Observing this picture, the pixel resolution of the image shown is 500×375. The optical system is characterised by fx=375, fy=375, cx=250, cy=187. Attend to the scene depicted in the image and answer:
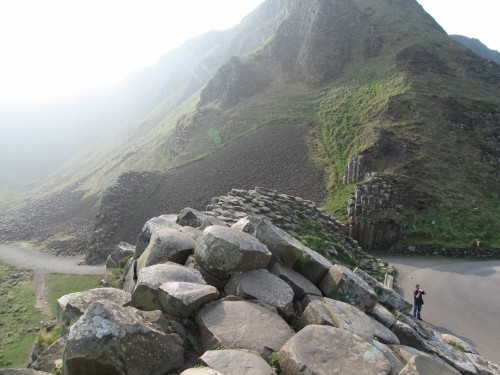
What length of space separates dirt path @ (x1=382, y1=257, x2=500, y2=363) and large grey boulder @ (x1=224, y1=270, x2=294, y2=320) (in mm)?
16314

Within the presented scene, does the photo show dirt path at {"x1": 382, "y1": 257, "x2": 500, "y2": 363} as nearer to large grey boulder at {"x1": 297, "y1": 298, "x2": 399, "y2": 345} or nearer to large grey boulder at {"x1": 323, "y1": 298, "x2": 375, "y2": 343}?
large grey boulder at {"x1": 297, "y1": 298, "x2": 399, "y2": 345}

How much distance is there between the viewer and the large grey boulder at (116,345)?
24.9ft

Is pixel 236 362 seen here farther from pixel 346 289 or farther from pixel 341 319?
pixel 346 289

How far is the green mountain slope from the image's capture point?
4491cm

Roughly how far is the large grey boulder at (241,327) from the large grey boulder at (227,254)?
1.28 meters

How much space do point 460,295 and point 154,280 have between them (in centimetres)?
2689

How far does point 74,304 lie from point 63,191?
373 ft

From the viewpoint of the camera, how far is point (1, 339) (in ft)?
109

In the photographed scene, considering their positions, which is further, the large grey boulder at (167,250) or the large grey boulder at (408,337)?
the large grey boulder at (167,250)

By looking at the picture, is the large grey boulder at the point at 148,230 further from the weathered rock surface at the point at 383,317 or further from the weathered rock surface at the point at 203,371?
the weathered rock surface at the point at 203,371

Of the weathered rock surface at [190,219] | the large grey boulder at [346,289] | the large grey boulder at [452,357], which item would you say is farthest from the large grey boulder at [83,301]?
the large grey boulder at [452,357]

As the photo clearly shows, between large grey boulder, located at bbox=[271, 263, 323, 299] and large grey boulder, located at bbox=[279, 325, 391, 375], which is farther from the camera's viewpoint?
large grey boulder, located at bbox=[271, 263, 323, 299]

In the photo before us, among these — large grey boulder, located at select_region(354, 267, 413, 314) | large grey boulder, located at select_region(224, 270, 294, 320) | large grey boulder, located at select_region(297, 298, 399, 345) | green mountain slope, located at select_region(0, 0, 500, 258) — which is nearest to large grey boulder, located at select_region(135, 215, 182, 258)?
large grey boulder, located at select_region(224, 270, 294, 320)

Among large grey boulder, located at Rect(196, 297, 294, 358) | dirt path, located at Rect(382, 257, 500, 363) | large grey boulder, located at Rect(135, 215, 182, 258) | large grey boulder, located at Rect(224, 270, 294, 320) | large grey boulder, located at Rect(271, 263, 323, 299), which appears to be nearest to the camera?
large grey boulder, located at Rect(196, 297, 294, 358)
